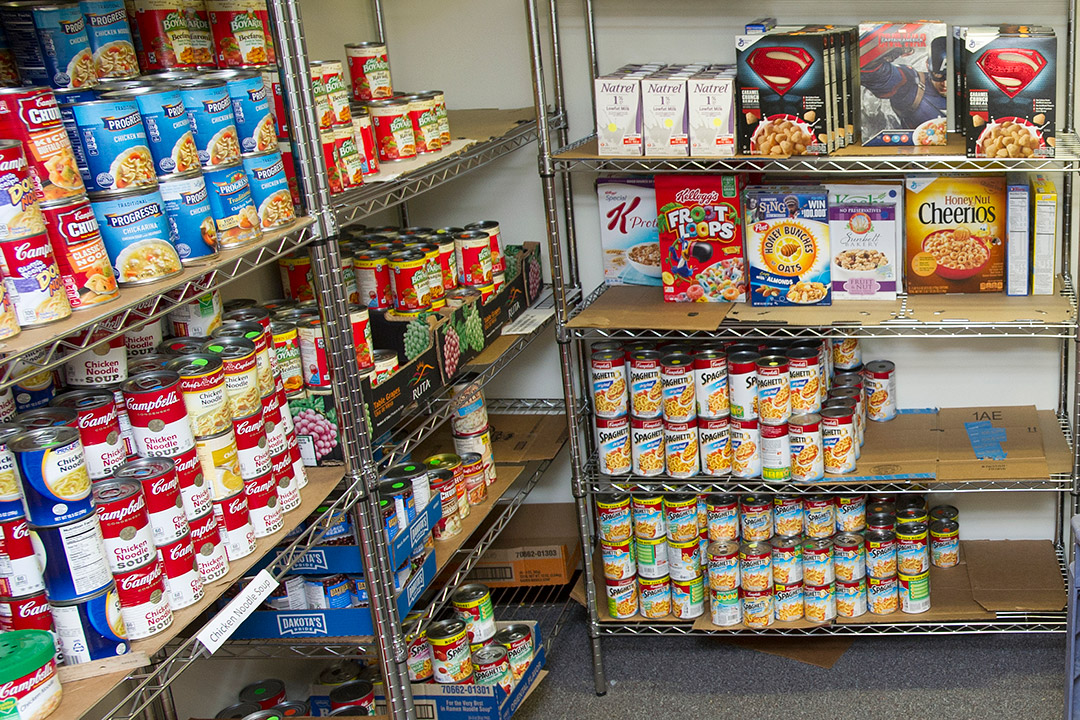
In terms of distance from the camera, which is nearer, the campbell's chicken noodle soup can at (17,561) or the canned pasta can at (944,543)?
the campbell's chicken noodle soup can at (17,561)

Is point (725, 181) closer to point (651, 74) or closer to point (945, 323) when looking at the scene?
point (651, 74)

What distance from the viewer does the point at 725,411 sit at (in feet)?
9.27

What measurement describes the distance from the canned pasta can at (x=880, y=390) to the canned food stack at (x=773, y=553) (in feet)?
0.79

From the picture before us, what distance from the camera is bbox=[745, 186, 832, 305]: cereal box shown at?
271 centimetres

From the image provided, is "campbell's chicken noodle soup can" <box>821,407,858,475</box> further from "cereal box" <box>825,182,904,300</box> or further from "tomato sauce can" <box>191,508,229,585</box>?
"tomato sauce can" <box>191,508,229,585</box>

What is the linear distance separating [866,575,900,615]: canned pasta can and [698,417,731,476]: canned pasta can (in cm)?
50

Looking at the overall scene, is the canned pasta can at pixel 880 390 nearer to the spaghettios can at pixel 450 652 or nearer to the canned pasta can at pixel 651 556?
the canned pasta can at pixel 651 556

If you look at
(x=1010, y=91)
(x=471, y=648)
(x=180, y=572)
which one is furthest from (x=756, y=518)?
(x=180, y=572)

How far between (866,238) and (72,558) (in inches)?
80.0

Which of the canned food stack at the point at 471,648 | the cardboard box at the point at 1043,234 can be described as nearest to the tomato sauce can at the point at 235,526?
the canned food stack at the point at 471,648

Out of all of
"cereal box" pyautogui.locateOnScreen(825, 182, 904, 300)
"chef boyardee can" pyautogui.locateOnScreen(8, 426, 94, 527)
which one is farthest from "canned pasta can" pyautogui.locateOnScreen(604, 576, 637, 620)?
"chef boyardee can" pyautogui.locateOnScreen(8, 426, 94, 527)

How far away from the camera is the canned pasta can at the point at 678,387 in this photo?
2.79 metres

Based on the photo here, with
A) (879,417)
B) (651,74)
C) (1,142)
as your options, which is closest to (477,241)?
(651,74)

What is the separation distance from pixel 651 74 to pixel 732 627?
1.46m
